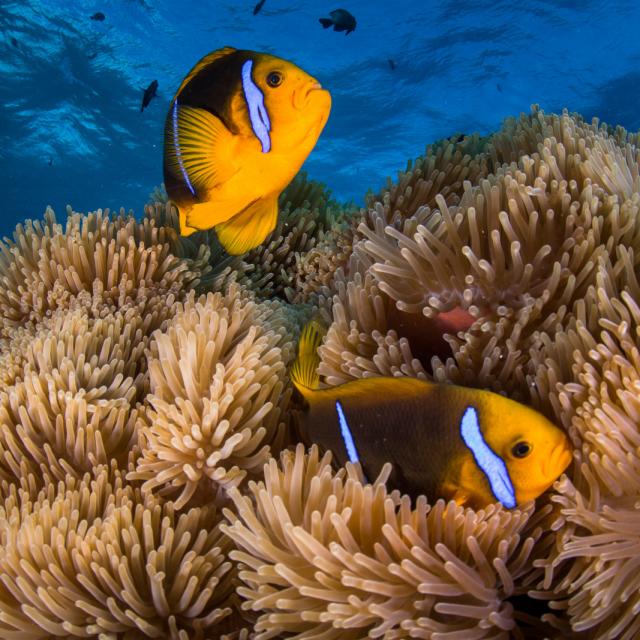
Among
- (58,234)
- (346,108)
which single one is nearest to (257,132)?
(58,234)

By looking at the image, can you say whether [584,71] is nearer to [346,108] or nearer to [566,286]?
[346,108]

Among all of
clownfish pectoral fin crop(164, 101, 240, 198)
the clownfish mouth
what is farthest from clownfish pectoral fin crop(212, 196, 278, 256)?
the clownfish mouth

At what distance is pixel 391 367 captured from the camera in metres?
1.29

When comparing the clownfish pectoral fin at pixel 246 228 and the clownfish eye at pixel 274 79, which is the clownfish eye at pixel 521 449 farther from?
the clownfish pectoral fin at pixel 246 228

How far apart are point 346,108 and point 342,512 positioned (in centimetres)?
1945

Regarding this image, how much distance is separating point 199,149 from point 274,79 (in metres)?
0.31

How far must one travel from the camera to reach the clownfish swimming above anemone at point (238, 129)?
62.9 inches

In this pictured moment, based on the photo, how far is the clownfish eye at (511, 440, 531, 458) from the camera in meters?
0.95

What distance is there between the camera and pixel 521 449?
952 millimetres

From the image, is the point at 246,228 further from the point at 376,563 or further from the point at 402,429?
the point at 376,563

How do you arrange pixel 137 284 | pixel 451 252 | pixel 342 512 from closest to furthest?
1. pixel 342 512
2. pixel 451 252
3. pixel 137 284

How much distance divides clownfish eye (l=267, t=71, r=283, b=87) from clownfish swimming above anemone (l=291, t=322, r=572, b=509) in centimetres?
94

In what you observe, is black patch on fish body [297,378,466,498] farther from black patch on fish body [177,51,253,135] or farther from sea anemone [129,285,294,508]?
black patch on fish body [177,51,253,135]

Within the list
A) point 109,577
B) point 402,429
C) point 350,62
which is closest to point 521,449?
point 402,429
